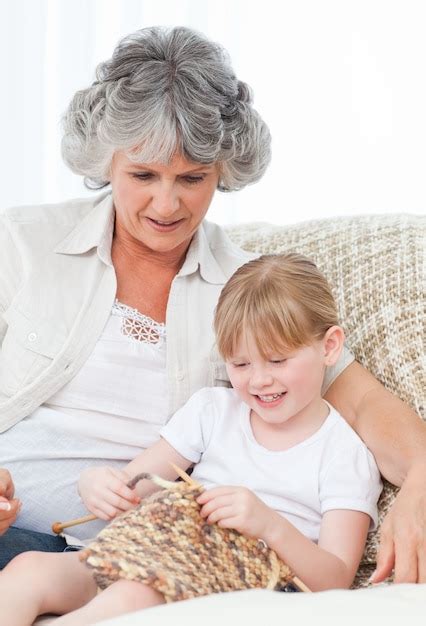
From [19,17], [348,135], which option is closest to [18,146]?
[19,17]

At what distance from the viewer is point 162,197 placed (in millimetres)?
2016

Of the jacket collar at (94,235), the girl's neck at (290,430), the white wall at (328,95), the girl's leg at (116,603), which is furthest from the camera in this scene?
the white wall at (328,95)

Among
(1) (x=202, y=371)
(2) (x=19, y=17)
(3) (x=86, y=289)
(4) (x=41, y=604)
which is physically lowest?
(4) (x=41, y=604)

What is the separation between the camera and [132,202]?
2.06m

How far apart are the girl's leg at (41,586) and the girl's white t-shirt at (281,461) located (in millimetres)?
314

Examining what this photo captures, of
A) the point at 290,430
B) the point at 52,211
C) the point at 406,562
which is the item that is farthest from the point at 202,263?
the point at 406,562

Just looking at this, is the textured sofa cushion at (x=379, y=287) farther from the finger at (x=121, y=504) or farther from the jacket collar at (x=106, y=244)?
the finger at (x=121, y=504)

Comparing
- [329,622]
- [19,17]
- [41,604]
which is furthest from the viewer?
[19,17]

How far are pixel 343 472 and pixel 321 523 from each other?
97 mm

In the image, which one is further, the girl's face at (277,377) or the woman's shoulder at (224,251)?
the woman's shoulder at (224,251)

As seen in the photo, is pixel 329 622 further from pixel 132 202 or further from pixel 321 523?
pixel 132 202

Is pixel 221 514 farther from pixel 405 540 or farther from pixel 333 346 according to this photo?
pixel 333 346

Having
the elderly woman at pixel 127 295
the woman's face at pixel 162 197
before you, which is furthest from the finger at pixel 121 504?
the woman's face at pixel 162 197

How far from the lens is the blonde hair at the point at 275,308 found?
1823 millimetres
